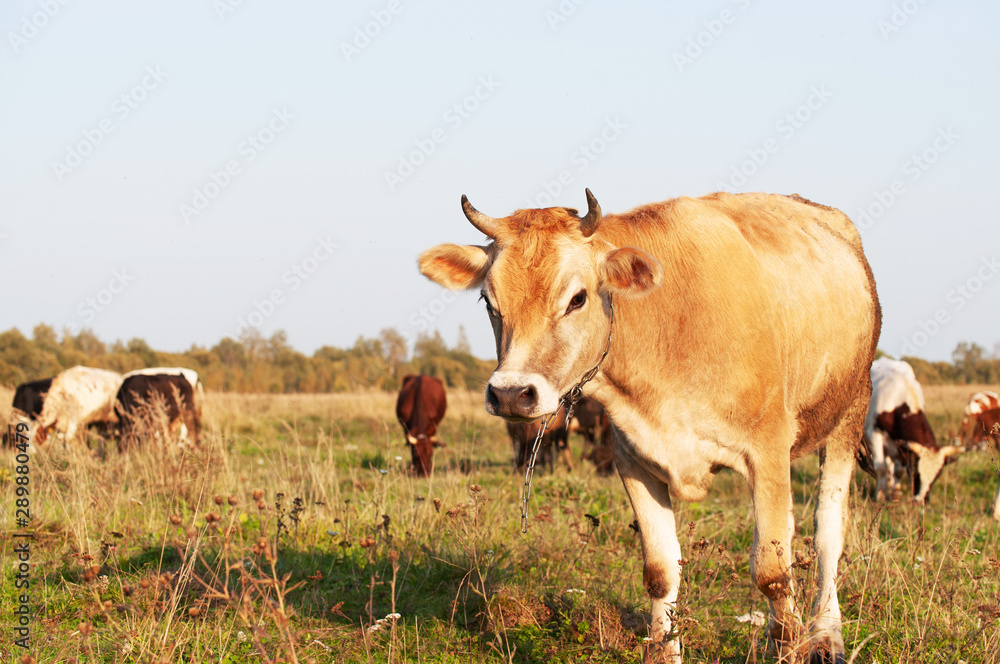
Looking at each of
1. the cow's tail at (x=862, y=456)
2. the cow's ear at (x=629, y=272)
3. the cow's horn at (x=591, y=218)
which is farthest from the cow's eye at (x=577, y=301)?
the cow's tail at (x=862, y=456)

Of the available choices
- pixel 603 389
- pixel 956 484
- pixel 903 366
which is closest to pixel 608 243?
pixel 603 389

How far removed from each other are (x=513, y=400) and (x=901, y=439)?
28.9ft

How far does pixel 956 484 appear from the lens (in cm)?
1053

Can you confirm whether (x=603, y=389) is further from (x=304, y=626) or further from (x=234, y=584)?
(x=234, y=584)

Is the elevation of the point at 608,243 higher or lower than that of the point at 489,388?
higher

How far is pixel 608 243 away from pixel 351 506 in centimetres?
357

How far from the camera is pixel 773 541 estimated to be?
12.4ft

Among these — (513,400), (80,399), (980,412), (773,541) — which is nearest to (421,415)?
(80,399)

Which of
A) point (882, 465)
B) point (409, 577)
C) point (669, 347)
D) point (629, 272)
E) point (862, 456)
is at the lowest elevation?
point (882, 465)

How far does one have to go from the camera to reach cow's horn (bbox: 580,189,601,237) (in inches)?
140

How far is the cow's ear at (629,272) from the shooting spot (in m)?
3.64

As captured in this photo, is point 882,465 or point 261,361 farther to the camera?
point 261,361

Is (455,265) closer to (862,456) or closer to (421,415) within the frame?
(862,456)

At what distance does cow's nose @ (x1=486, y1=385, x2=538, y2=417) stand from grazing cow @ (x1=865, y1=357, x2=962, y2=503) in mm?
7758
